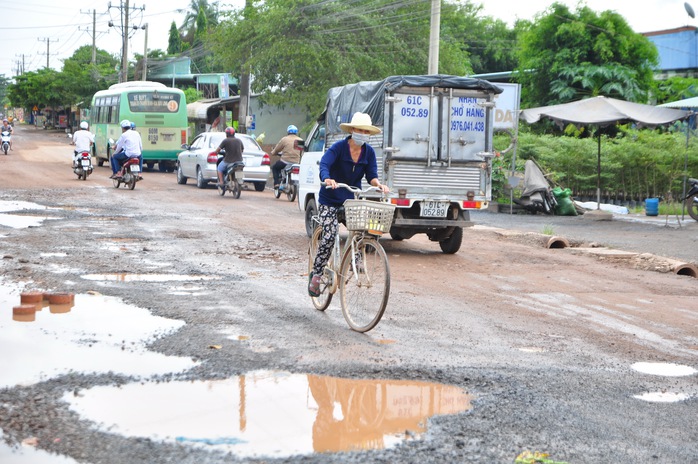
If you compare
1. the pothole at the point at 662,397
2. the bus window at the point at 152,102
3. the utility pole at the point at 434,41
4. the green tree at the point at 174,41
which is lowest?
the pothole at the point at 662,397

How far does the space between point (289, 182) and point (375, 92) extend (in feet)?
31.5

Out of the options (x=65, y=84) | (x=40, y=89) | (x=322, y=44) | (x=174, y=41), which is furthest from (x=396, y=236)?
(x=174, y=41)

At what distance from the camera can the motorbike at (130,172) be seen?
23.3 meters

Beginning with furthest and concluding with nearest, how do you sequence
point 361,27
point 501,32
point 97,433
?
point 501,32 < point 361,27 < point 97,433

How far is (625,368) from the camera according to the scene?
616 centimetres

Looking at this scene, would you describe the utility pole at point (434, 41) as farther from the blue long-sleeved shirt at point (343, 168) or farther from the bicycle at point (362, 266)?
the bicycle at point (362, 266)

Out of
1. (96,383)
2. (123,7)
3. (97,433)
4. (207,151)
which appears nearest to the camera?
(97,433)

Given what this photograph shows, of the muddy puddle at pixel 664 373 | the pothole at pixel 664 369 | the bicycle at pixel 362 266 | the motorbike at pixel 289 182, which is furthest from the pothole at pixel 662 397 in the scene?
the motorbike at pixel 289 182

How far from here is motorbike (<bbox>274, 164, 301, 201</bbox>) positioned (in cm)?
2224

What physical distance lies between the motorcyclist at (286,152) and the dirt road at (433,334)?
7.51 m

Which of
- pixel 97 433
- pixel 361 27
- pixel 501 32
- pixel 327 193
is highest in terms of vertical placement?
pixel 501 32

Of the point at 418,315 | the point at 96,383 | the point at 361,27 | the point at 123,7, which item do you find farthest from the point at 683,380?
the point at 123,7

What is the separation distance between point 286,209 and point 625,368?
14.3 metres

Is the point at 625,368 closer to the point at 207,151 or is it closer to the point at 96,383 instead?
the point at 96,383
